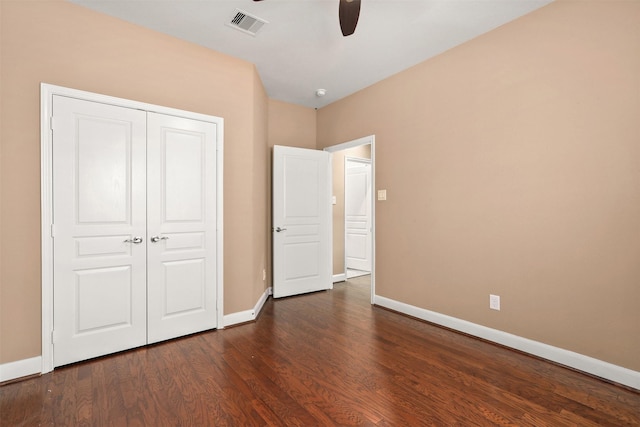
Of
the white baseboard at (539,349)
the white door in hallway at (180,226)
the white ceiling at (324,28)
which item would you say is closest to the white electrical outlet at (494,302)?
the white baseboard at (539,349)

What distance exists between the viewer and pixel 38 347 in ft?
7.42

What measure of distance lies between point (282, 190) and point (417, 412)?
10.2ft

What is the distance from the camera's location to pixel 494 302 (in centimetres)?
281

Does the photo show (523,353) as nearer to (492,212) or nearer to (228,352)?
(492,212)

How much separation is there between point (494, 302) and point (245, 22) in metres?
3.39

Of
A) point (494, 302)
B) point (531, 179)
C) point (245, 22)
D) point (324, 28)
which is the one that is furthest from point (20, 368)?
point (531, 179)

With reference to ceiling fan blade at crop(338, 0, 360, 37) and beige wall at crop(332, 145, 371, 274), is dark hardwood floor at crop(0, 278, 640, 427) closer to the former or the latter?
beige wall at crop(332, 145, 371, 274)

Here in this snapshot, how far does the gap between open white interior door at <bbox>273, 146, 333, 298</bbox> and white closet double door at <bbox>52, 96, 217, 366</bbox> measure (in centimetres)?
125

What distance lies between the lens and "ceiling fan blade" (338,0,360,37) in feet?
6.62

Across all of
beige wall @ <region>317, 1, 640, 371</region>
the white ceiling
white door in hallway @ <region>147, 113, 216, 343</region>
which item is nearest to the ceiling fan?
the white ceiling

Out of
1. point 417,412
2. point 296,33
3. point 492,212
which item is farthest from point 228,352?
point 296,33

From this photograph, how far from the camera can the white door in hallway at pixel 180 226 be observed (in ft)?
9.16

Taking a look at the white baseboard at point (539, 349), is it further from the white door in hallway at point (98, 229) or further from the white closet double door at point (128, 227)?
the white door in hallway at point (98, 229)

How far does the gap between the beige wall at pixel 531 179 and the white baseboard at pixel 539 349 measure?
0.05 metres
